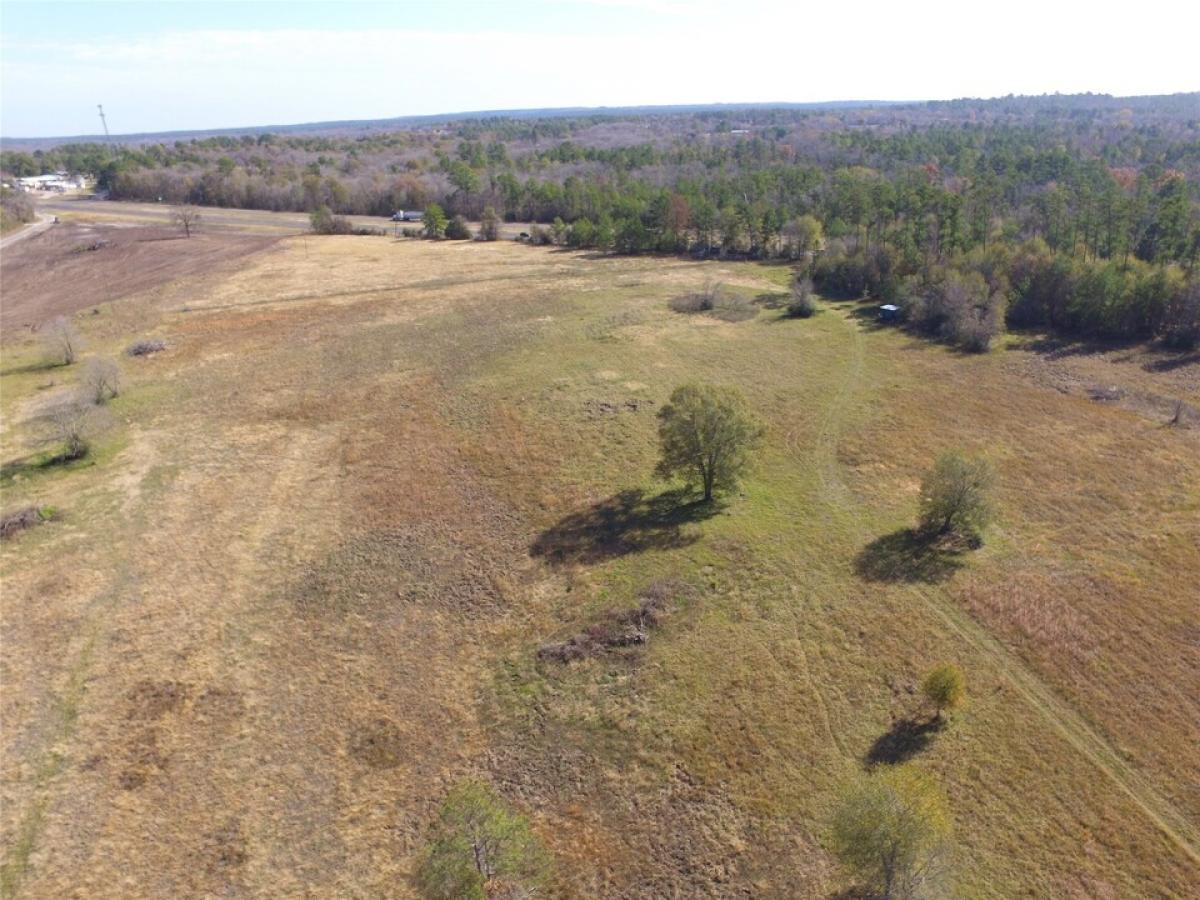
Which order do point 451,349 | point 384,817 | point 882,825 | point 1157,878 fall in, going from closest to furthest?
point 882,825
point 1157,878
point 384,817
point 451,349

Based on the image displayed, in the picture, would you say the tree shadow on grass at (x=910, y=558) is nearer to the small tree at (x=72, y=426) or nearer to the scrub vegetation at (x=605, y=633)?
the scrub vegetation at (x=605, y=633)

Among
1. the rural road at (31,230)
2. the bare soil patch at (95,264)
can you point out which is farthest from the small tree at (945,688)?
the rural road at (31,230)

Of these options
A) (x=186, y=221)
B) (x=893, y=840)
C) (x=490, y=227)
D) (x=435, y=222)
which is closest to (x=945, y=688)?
(x=893, y=840)

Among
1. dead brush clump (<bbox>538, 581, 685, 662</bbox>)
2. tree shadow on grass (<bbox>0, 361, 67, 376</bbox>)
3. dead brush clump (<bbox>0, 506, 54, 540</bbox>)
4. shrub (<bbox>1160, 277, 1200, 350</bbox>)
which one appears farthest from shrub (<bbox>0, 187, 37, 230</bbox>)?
shrub (<bbox>1160, 277, 1200, 350</bbox>)

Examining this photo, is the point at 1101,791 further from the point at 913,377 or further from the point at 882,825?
the point at 913,377

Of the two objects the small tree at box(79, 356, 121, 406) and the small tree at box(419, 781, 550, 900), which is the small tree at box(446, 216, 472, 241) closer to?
the small tree at box(79, 356, 121, 406)

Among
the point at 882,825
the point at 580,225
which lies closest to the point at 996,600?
the point at 882,825
